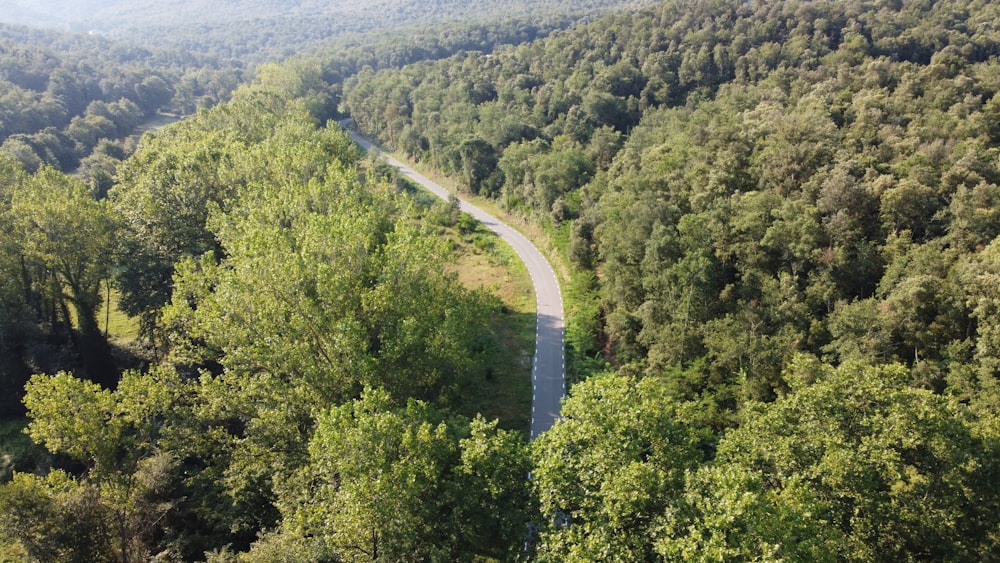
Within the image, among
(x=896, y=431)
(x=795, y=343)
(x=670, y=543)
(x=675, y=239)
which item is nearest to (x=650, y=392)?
(x=670, y=543)

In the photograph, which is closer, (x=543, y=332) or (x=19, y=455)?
(x=19, y=455)

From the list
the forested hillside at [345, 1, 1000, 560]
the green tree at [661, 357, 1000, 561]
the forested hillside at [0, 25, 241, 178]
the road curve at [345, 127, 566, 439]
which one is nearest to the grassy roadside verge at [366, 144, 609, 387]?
the forested hillside at [345, 1, 1000, 560]

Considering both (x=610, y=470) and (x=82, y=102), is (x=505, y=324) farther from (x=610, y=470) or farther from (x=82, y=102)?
(x=82, y=102)

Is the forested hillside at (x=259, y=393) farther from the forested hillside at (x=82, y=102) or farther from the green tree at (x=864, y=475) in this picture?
the forested hillside at (x=82, y=102)

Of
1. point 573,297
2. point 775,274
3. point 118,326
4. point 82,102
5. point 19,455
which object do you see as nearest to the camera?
point 19,455

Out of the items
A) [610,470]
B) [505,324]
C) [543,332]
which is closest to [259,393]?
[610,470]

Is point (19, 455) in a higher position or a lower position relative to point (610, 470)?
lower

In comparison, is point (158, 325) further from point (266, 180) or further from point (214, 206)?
point (266, 180)
